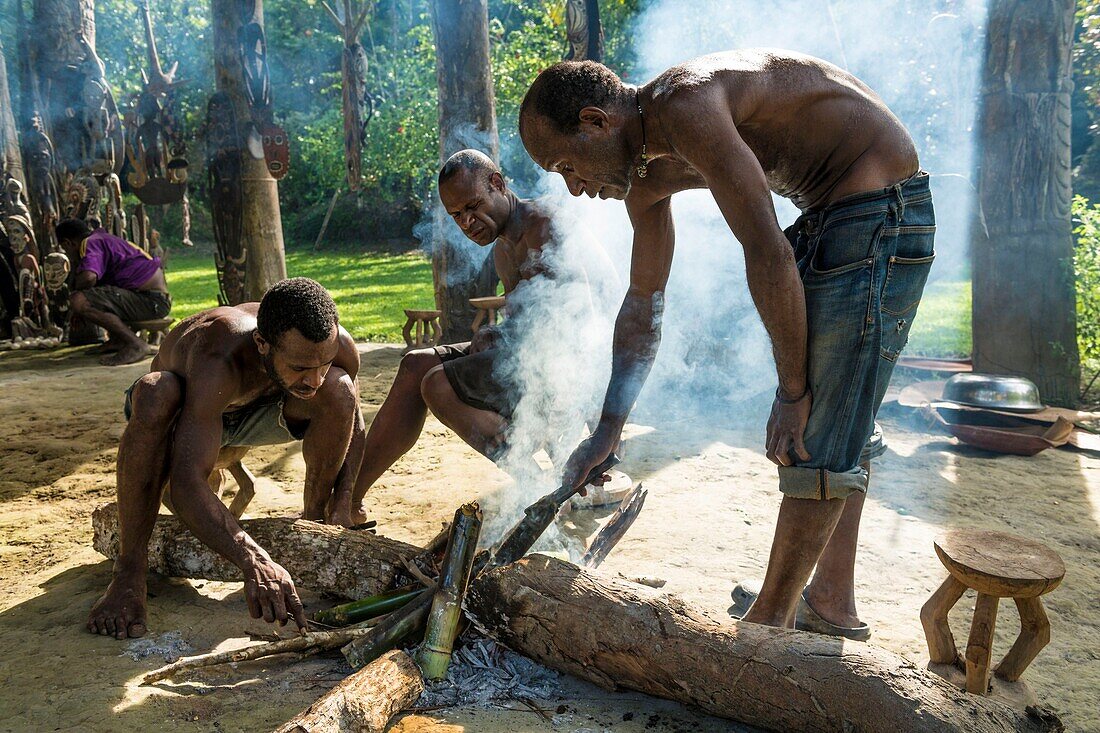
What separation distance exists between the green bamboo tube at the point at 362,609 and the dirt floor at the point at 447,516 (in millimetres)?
180

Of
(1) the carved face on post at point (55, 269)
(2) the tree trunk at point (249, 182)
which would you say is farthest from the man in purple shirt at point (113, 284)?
(2) the tree trunk at point (249, 182)

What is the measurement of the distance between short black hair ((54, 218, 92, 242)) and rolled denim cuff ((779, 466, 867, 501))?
7804 millimetres

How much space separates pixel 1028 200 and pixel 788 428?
453cm

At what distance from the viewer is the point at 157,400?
2.75 m

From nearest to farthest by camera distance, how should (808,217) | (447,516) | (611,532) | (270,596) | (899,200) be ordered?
(899,200)
(808,217)
(270,596)
(611,532)
(447,516)

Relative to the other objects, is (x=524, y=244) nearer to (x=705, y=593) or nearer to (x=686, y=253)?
(x=705, y=593)

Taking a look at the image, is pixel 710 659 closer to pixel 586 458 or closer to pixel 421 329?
pixel 586 458

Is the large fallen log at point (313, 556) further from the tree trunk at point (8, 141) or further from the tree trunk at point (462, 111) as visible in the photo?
the tree trunk at point (8, 141)

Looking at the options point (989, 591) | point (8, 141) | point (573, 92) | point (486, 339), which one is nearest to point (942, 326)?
point (486, 339)

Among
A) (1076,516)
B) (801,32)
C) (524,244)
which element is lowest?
(1076,516)

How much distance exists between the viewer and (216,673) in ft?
7.91

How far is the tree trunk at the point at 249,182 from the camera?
6781 millimetres

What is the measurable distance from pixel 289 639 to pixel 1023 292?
5.43m

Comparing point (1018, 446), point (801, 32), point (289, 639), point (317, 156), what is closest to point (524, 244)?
point (289, 639)
